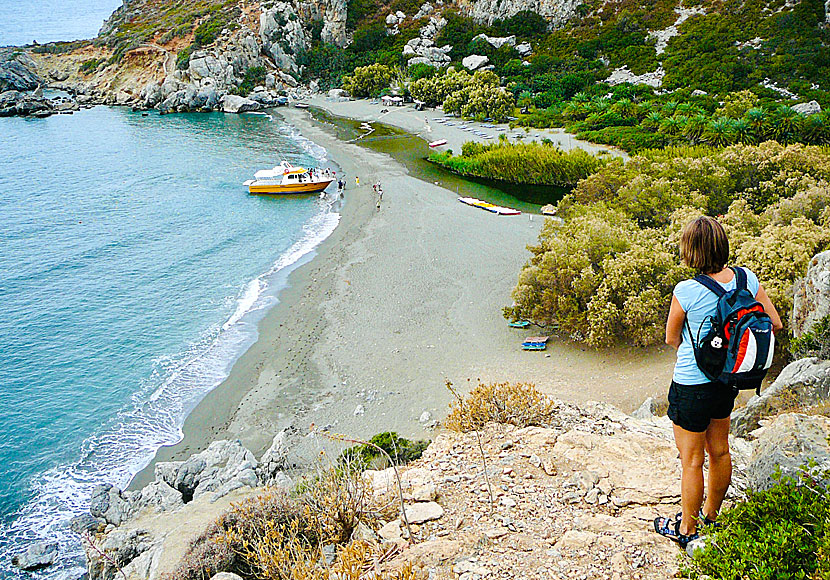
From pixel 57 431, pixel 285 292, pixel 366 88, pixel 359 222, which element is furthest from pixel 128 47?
pixel 57 431

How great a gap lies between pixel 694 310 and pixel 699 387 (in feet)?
2.16

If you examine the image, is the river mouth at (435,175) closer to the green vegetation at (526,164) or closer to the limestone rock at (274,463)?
the green vegetation at (526,164)

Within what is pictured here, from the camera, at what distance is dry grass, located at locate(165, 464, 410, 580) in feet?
19.0

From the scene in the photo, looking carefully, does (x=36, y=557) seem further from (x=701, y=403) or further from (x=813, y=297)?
(x=813, y=297)

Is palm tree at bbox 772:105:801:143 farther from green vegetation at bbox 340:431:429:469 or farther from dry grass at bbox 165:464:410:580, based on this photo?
dry grass at bbox 165:464:410:580

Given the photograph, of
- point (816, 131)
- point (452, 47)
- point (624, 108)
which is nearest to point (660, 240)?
point (816, 131)

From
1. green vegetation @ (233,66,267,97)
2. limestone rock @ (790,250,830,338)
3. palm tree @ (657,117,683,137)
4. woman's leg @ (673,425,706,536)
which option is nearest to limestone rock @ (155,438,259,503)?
woman's leg @ (673,425,706,536)

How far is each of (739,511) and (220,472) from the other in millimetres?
11136

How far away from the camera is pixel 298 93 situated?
91.4 metres

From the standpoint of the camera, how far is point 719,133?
3941 cm

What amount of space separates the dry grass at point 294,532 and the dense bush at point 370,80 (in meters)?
82.1

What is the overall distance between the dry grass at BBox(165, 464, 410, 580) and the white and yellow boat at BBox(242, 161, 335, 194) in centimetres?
3498

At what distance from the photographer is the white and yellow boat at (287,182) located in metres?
40.5

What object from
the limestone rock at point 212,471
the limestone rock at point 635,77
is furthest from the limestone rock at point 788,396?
the limestone rock at point 635,77
